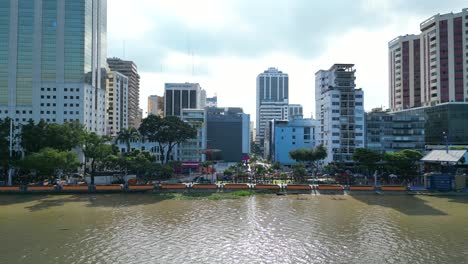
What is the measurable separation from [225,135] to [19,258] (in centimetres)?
11358

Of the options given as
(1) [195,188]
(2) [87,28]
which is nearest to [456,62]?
(1) [195,188]

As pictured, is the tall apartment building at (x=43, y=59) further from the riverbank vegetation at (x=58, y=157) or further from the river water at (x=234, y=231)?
the river water at (x=234, y=231)

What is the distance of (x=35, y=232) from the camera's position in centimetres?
3606

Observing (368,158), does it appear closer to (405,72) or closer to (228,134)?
(228,134)

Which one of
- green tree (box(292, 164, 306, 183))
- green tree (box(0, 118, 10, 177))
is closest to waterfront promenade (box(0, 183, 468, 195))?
green tree (box(0, 118, 10, 177))

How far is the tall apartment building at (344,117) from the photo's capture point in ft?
319

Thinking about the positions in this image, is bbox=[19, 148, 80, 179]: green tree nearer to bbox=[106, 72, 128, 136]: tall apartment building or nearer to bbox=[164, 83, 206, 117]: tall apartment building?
bbox=[106, 72, 128, 136]: tall apartment building

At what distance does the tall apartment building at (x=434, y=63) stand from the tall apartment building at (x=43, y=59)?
11201cm

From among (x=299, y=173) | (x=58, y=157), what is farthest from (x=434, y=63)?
(x=58, y=157)

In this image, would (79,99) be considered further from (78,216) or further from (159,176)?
(78,216)

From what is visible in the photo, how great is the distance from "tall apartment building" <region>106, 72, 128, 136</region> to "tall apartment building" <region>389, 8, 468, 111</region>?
120m

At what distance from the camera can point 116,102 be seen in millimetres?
169500

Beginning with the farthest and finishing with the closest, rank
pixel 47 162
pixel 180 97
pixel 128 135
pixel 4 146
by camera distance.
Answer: pixel 180 97 < pixel 128 135 < pixel 4 146 < pixel 47 162

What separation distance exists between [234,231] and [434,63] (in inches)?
4527
